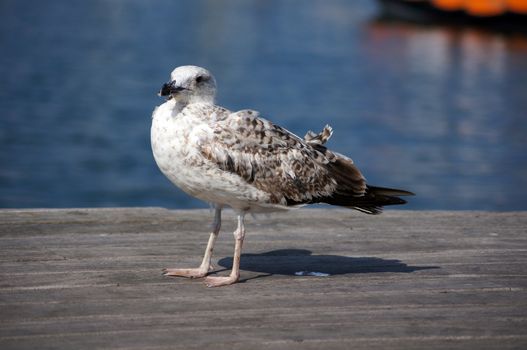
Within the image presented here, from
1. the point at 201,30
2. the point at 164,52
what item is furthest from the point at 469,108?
the point at 201,30

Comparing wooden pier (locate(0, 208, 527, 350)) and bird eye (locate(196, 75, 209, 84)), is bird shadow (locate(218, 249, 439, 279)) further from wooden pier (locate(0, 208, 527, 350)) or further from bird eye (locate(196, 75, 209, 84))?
bird eye (locate(196, 75, 209, 84))

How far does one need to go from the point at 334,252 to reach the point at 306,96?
98.8 ft

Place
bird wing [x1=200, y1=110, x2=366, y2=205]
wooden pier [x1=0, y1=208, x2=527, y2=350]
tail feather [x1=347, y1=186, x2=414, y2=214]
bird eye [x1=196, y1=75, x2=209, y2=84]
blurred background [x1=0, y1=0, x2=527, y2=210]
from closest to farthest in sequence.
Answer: wooden pier [x1=0, y1=208, x2=527, y2=350] → bird wing [x1=200, y1=110, x2=366, y2=205] → bird eye [x1=196, y1=75, x2=209, y2=84] → tail feather [x1=347, y1=186, x2=414, y2=214] → blurred background [x1=0, y1=0, x2=527, y2=210]

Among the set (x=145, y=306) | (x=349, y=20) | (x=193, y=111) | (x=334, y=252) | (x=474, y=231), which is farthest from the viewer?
(x=349, y=20)

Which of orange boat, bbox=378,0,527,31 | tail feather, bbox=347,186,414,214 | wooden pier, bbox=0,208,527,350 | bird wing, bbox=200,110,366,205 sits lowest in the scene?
wooden pier, bbox=0,208,527,350

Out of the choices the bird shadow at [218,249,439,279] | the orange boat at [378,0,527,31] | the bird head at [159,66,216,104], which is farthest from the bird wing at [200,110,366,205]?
the orange boat at [378,0,527,31]

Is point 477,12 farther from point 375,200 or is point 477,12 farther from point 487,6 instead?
point 375,200

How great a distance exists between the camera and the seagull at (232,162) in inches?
272

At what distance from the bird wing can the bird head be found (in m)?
0.22

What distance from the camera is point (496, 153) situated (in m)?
30.4

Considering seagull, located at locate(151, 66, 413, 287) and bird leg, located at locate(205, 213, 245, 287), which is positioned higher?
seagull, located at locate(151, 66, 413, 287)

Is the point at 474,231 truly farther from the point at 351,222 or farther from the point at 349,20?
the point at 349,20

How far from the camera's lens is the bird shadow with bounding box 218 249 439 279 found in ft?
25.0

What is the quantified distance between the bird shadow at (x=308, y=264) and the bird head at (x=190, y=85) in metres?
1.30
